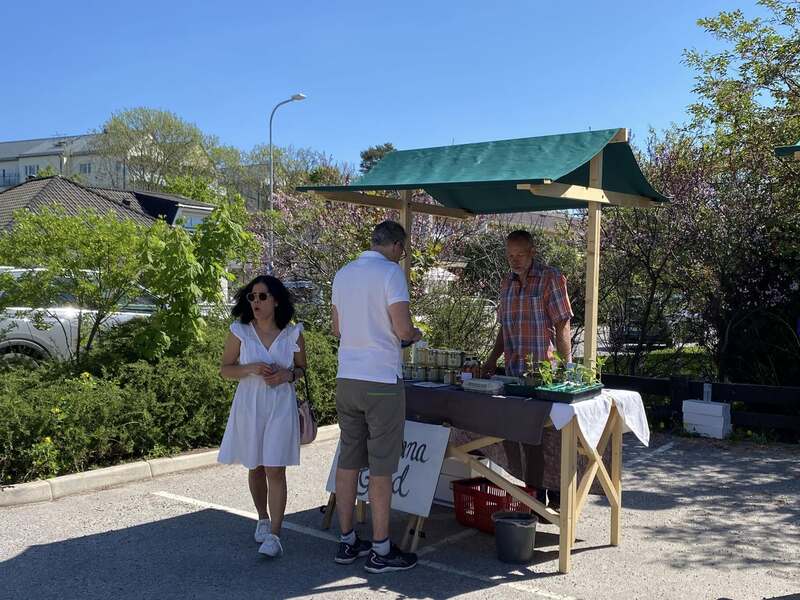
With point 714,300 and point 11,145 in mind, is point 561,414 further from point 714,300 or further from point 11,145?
point 11,145

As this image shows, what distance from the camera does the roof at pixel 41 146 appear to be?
80125 mm

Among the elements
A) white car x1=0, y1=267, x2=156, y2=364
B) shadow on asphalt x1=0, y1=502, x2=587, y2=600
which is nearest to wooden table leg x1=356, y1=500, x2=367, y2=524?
shadow on asphalt x1=0, y1=502, x2=587, y2=600

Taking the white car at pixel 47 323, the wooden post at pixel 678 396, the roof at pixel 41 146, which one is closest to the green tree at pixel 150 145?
the roof at pixel 41 146

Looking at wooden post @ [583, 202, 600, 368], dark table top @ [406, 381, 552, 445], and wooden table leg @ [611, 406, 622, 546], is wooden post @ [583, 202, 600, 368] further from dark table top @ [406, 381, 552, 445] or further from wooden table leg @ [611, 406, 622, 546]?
dark table top @ [406, 381, 552, 445]

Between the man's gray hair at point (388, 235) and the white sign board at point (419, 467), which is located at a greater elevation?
the man's gray hair at point (388, 235)

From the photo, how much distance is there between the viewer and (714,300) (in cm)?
974

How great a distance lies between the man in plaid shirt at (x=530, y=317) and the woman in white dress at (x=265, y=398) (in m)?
1.35

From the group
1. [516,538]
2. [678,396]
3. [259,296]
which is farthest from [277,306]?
[678,396]

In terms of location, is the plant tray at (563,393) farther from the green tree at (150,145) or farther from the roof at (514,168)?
the green tree at (150,145)

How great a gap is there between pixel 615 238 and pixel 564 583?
22.1 ft

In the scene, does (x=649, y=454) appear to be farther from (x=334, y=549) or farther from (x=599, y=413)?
(x=334, y=549)

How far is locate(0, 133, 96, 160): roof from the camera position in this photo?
8012cm

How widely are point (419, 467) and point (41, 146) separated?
99.9 metres

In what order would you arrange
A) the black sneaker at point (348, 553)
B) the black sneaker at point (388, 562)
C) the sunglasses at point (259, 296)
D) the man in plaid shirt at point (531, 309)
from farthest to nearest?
the man in plaid shirt at point (531, 309) < the sunglasses at point (259, 296) < the black sneaker at point (348, 553) < the black sneaker at point (388, 562)
